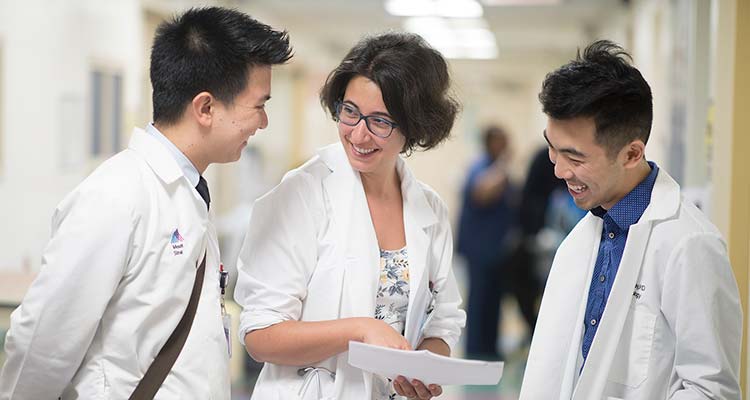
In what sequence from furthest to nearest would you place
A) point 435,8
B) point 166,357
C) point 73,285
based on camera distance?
point 435,8
point 166,357
point 73,285

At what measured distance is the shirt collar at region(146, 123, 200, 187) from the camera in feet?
6.34

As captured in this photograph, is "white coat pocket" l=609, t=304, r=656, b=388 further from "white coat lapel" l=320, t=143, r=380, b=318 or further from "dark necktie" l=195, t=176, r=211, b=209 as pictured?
"dark necktie" l=195, t=176, r=211, b=209

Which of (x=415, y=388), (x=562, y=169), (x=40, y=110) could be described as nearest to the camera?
(x=562, y=169)

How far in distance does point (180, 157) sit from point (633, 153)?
0.97 m

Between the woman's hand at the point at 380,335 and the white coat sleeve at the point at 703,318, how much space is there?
0.58m

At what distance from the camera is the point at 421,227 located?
2271 millimetres

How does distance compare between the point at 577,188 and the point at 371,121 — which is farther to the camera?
the point at 371,121

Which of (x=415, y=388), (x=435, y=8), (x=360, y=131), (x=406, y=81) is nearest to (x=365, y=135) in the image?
(x=360, y=131)

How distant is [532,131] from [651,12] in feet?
34.4

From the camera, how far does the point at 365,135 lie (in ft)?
6.94

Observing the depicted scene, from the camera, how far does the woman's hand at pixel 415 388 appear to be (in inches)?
80.7

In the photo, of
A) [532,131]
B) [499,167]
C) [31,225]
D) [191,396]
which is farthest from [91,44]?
[532,131]

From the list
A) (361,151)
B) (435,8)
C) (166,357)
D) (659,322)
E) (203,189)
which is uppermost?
(435,8)

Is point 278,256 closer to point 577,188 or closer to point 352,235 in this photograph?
point 352,235
